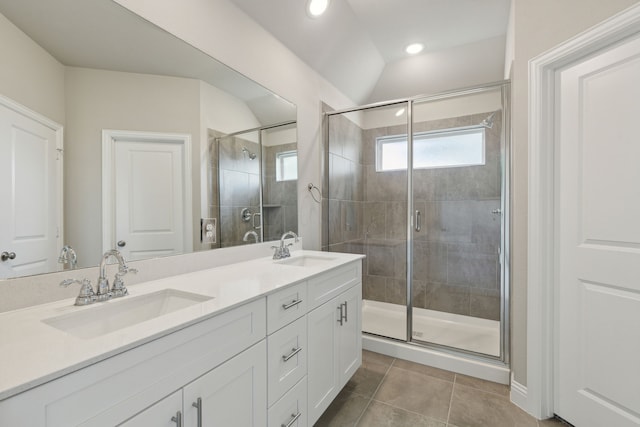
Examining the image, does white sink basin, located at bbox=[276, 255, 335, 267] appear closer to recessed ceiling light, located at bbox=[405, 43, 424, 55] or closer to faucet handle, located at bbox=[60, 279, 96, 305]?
faucet handle, located at bbox=[60, 279, 96, 305]

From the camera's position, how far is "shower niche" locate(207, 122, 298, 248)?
1715 millimetres

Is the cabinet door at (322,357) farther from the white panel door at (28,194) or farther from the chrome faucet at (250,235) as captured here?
the white panel door at (28,194)

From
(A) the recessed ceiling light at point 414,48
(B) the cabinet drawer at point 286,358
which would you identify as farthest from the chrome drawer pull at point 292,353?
(A) the recessed ceiling light at point 414,48

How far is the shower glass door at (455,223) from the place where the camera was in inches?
105

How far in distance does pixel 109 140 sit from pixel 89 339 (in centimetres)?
82

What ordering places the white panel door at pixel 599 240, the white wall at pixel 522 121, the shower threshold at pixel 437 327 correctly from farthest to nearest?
the shower threshold at pixel 437 327 → the white wall at pixel 522 121 → the white panel door at pixel 599 240

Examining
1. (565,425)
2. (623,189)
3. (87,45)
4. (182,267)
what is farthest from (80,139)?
(565,425)

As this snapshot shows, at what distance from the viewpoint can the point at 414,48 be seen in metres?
2.87

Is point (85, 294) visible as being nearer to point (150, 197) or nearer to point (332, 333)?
point (150, 197)

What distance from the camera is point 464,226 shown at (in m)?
2.88

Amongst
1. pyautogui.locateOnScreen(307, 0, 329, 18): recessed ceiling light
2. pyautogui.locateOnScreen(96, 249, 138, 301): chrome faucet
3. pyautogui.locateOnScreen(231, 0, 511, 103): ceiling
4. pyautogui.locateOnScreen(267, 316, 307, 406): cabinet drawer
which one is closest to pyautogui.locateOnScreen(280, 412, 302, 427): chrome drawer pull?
pyautogui.locateOnScreen(267, 316, 307, 406): cabinet drawer

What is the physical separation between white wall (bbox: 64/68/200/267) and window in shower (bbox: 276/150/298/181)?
3.12 feet

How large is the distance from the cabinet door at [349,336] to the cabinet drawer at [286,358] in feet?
1.30

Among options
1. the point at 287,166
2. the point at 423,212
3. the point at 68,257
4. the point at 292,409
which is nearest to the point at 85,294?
the point at 68,257
